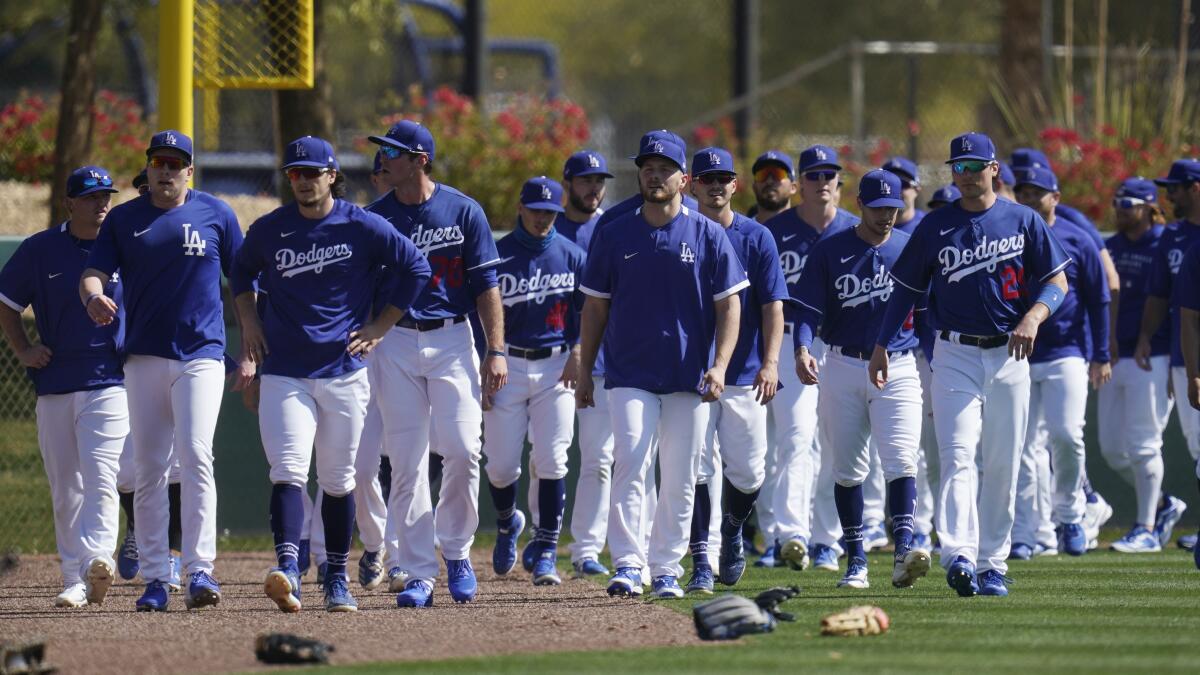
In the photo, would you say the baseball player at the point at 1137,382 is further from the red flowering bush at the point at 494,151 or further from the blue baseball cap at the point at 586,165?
the red flowering bush at the point at 494,151

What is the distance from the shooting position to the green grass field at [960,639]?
278 inches

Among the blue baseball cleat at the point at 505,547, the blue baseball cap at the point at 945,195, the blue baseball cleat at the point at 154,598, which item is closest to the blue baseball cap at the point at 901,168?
the blue baseball cap at the point at 945,195

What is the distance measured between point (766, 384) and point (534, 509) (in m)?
2.63

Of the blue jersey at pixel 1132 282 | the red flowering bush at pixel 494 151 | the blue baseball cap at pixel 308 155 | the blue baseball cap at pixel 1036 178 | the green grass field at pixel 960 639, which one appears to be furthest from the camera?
the red flowering bush at pixel 494 151

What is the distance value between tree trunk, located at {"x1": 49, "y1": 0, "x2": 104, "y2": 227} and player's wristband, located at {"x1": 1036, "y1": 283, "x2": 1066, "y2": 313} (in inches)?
330

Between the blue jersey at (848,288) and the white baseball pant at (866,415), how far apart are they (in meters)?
0.14

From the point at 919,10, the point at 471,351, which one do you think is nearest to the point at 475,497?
the point at 471,351

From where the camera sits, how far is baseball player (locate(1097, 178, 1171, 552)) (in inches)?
A: 488

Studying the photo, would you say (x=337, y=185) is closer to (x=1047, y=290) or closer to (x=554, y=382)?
(x=554, y=382)

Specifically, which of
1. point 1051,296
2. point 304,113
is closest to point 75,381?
point 1051,296

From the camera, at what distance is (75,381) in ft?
30.4

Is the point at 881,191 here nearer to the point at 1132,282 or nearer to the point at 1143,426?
the point at 1132,282

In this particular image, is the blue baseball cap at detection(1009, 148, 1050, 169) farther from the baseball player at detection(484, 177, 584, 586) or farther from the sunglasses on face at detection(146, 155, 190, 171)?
the sunglasses on face at detection(146, 155, 190, 171)

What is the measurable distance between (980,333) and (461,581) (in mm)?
2768
